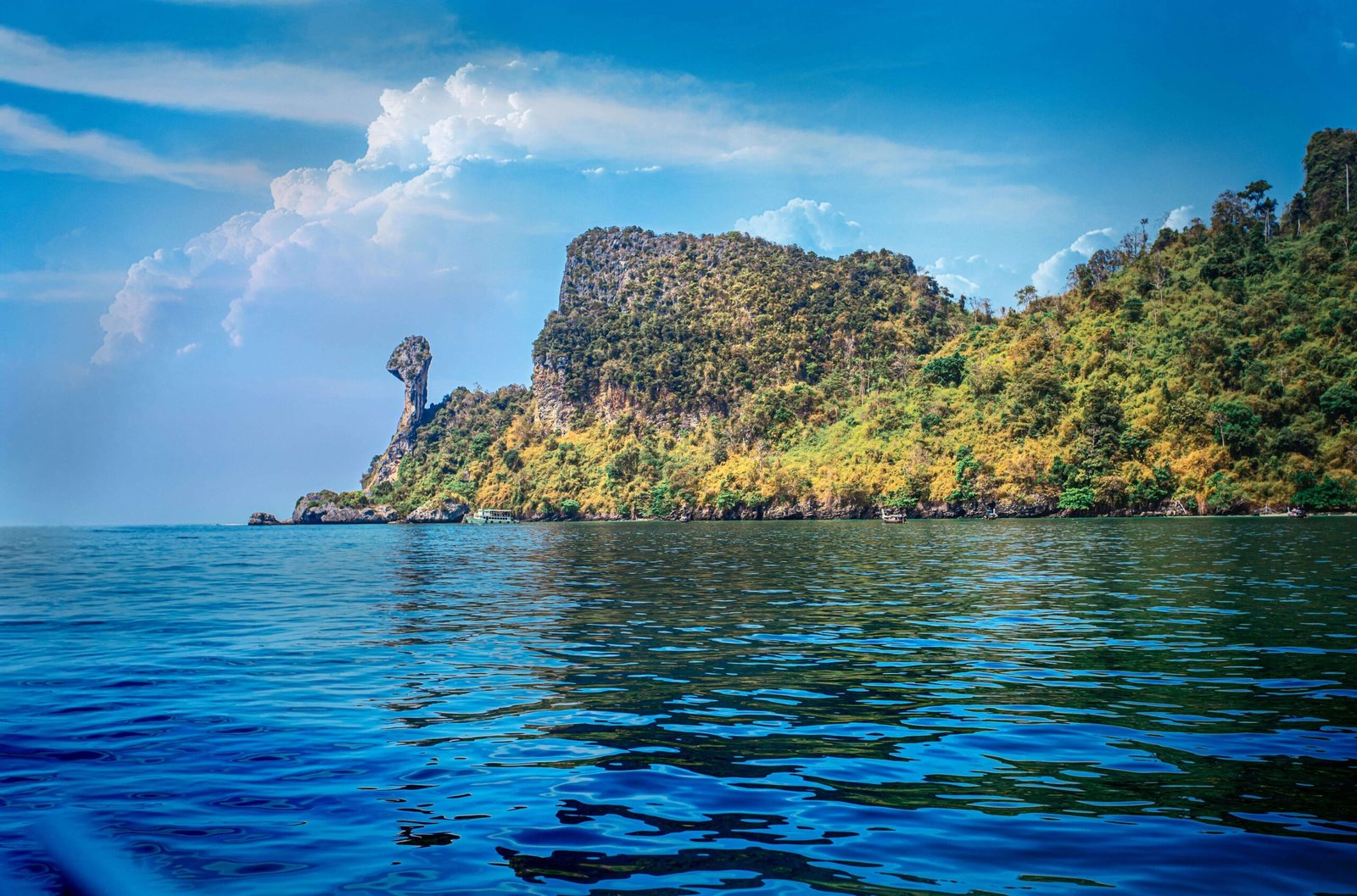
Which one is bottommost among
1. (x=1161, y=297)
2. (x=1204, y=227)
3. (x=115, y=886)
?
(x=115, y=886)

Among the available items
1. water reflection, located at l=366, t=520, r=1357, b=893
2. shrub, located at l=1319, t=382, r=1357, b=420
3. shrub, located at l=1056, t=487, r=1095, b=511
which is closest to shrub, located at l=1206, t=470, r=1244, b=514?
shrub, located at l=1319, t=382, r=1357, b=420

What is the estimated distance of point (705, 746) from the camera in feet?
34.6

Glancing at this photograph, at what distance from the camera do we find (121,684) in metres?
15.2

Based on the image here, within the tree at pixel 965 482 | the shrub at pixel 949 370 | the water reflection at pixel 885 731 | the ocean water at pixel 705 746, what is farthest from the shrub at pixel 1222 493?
the water reflection at pixel 885 731

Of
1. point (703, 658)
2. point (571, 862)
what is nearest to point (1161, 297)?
point (703, 658)

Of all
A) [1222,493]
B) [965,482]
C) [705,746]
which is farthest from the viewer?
[965,482]

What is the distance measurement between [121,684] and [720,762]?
1151 cm

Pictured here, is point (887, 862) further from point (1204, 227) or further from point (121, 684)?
point (1204, 227)

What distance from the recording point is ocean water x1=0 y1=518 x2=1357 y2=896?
7.03 meters

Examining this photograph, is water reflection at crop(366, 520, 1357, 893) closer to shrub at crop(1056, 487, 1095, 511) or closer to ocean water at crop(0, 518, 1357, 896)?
ocean water at crop(0, 518, 1357, 896)

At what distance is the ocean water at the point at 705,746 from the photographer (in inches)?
277

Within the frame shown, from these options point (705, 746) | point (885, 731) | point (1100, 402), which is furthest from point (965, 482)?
point (705, 746)

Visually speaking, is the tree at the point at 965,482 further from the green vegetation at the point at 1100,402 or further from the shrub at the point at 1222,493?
the shrub at the point at 1222,493

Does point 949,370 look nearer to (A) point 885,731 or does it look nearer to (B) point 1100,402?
(B) point 1100,402
